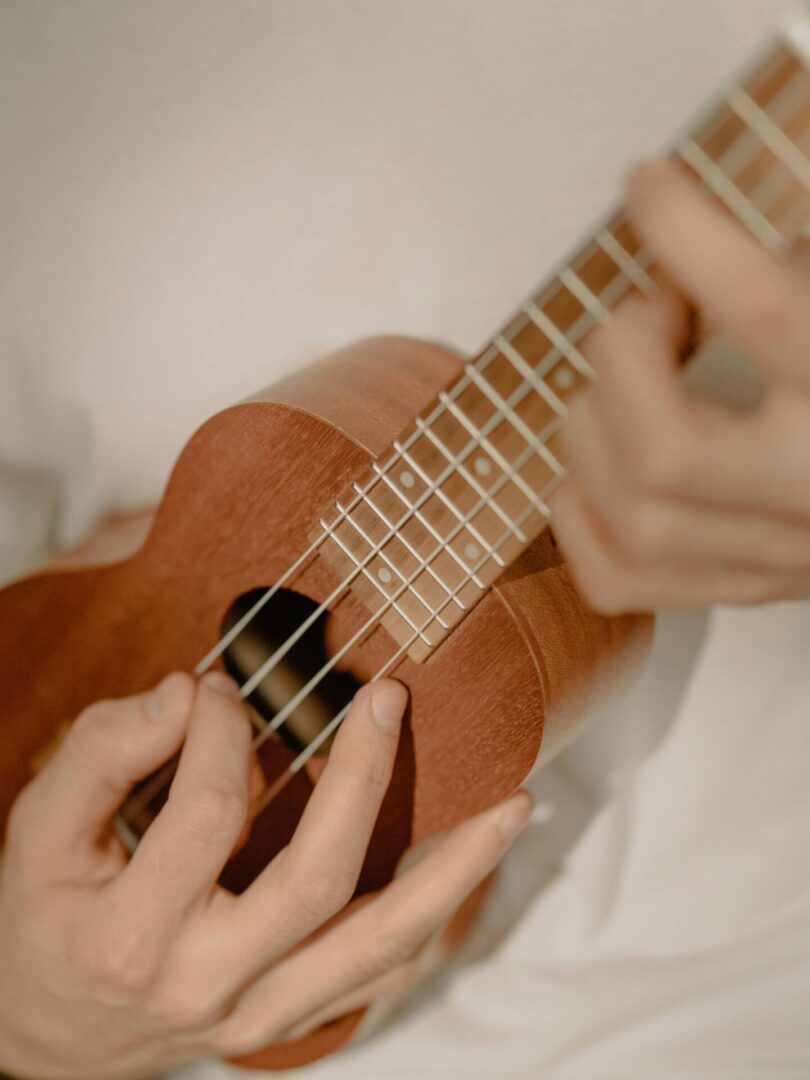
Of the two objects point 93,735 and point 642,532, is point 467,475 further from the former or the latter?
A: point 93,735

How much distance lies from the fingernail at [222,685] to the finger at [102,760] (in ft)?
0.04

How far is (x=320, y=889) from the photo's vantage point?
0.48 meters

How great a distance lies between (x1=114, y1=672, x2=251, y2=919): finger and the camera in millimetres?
485

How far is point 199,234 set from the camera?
0.65 metres

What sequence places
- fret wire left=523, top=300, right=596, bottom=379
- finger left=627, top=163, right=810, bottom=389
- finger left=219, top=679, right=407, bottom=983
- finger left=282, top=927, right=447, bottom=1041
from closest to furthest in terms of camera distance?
finger left=627, top=163, right=810, bottom=389
fret wire left=523, top=300, right=596, bottom=379
finger left=219, top=679, right=407, bottom=983
finger left=282, top=927, right=447, bottom=1041

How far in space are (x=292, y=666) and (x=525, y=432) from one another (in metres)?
0.24

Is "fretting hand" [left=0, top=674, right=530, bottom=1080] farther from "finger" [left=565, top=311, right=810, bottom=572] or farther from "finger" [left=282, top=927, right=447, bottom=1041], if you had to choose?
"finger" [left=565, top=311, right=810, bottom=572]

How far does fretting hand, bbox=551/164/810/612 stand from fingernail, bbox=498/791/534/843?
20 cm

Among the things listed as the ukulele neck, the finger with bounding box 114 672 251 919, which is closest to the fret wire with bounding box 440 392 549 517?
the ukulele neck

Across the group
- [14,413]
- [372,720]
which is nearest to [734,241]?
[372,720]

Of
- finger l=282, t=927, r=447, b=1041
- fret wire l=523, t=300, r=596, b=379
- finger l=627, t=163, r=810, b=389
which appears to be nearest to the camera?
finger l=627, t=163, r=810, b=389

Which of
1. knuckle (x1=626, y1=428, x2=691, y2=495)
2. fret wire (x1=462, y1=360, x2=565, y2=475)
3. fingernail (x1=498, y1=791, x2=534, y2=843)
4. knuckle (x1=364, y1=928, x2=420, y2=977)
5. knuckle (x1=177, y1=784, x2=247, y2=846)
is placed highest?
fret wire (x1=462, y1=360, x2=565, y2=475)

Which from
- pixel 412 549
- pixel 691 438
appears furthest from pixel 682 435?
pixel 412 549

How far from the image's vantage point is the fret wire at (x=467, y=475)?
16.7 inches
